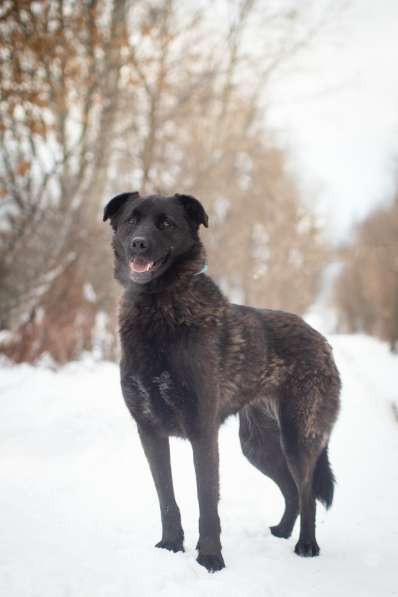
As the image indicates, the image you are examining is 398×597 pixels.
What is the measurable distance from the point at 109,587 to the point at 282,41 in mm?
15263

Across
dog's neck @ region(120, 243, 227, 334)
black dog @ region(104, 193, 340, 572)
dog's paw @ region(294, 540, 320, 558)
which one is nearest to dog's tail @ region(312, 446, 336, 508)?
black dog @ region(104, 193, 340, 572)

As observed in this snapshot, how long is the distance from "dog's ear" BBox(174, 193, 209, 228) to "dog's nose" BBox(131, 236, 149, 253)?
1.52 feet

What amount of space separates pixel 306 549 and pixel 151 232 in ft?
7.56

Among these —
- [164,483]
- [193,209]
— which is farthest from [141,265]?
[164,483]

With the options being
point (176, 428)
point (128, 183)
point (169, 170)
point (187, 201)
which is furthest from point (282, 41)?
point (176, 428)

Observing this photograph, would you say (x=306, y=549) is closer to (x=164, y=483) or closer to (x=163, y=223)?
(x=164, y=483)

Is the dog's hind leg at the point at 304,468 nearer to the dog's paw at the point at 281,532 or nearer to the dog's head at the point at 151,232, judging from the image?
the dog's paw at the point at 281,532

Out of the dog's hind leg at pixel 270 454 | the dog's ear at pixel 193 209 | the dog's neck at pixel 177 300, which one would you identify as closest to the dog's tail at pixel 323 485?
the dog's hind leg at pixel 270 454

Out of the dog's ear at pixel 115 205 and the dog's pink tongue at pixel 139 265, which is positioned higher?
the dog's ear at pixel 115 205

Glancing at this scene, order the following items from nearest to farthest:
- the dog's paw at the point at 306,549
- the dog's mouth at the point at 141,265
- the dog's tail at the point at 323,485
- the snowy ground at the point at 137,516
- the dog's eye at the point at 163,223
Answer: the snowy ground at the point at 137,516
the dog's mouth at the point at 141,265
the dog's eye at the point at 163,223
the dog's paw at the point at 306,549
the dog's tail at the point at 323,485

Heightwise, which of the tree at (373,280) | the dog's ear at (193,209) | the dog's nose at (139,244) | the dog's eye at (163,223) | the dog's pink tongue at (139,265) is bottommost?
the tree at (373,280)

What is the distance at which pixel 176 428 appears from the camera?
10.7 feet

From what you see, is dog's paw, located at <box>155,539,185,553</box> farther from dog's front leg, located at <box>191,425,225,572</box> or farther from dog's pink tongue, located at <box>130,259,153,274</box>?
dog's pink tongue, located at <box>130,259,153,274</box>

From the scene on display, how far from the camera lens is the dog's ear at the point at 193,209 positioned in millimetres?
3510
